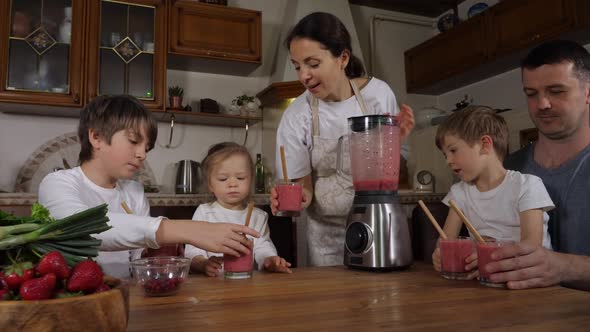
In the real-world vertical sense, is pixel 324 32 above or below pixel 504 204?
above

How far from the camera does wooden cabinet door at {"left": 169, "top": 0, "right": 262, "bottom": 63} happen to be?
310 centimetres

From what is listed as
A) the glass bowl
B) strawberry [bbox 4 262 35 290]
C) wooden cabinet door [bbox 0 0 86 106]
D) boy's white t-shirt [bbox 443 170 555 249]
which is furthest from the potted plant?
strawberry [bbox 4 262 35 290]

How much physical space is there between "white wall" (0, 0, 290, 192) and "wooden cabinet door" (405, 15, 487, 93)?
118cm

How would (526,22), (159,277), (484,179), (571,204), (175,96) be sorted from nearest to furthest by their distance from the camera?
(159,277)
(571,204)
(484,179)
(526,22)
(175,96)

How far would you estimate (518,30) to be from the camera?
286cm

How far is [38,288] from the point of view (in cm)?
46

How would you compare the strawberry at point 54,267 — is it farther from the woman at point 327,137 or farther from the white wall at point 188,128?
the white wall at point 188,128

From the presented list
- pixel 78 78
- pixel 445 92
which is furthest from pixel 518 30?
pixel 78 78

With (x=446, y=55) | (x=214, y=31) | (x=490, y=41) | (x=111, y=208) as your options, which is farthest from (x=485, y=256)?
(x=446, y=55)

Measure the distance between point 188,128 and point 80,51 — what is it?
87cm

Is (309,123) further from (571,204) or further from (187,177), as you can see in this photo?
(187,177)

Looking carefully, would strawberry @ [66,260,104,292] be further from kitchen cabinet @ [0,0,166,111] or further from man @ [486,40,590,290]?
kitchen cabinet @ [0,0,166,111]

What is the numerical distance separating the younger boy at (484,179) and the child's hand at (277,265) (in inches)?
22.5

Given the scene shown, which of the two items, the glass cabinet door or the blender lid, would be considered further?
the glass cabinet door
